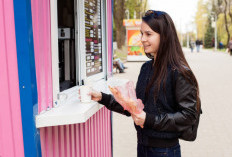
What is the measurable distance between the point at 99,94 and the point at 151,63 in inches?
19.0

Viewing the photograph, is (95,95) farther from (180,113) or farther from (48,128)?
(180,113)

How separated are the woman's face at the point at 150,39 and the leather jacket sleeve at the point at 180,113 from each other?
0.26 metres

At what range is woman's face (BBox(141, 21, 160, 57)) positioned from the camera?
2002mm

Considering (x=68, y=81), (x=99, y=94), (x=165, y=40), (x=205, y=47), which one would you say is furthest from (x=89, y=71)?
(x=205, y=47)

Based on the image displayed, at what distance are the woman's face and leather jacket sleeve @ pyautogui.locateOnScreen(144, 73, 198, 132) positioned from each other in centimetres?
26

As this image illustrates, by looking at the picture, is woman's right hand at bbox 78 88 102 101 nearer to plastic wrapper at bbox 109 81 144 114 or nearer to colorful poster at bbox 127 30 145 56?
plastic wrapper at bbox 109 81 144 114

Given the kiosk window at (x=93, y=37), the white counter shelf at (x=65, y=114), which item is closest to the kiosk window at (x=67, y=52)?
the kiosk window at (x=93, y=37)

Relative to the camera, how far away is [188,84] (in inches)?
74.4

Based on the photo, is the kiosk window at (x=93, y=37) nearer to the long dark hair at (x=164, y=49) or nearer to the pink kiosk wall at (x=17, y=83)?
the pink kiosk wall at (x=17, y=83)

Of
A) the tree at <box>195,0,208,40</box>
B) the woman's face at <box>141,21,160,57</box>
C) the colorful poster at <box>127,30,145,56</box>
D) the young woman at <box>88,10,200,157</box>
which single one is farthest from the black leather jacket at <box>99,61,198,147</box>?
the tree at <box>195,0,208,40</box>

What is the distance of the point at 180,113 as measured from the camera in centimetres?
191

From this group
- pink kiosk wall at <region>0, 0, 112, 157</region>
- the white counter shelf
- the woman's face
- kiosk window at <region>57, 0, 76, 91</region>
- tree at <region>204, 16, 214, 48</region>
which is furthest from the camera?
tree at <region>204, 16, 214, 48</region>

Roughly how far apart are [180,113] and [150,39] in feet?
1.68

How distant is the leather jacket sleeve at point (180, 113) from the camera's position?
6.19 feet
